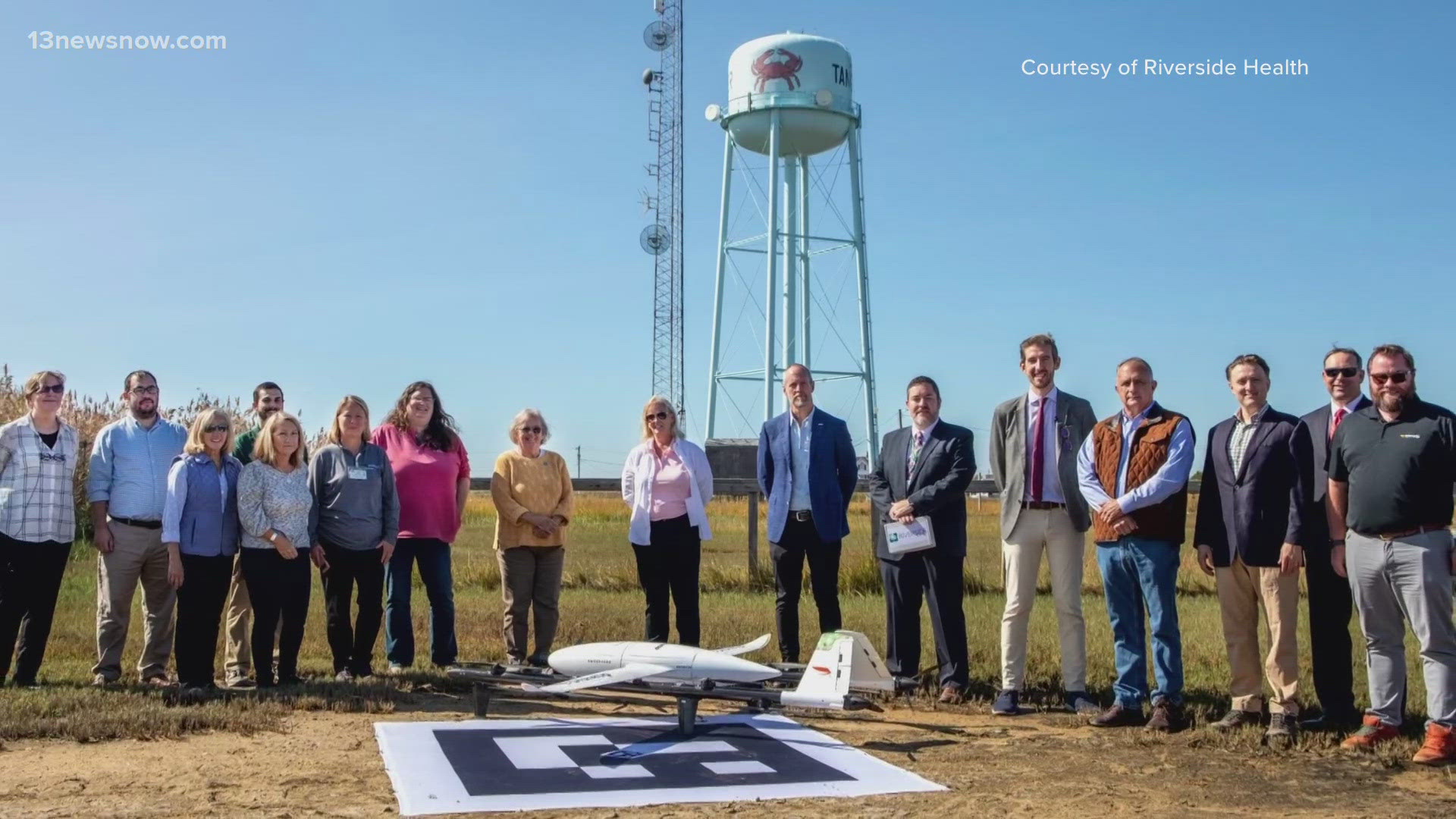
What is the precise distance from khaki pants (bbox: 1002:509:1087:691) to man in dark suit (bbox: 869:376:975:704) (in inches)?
17.1

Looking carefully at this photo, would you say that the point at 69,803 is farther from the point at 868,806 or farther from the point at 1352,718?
the point at 1352,718

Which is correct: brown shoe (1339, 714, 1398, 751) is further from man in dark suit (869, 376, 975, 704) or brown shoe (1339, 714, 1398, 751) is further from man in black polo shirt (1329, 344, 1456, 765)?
man in dark suit (869, 376, 975, 704)

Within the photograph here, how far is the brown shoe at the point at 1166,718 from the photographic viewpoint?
721 cm

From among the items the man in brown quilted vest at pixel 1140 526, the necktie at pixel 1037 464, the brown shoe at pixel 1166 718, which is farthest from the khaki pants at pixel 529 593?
the brown shoe at pixel 1166 718

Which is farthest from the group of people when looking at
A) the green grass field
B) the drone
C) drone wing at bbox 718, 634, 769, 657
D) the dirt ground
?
the drone

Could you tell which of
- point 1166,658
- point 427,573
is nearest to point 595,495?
point 427,573

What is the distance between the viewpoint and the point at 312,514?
8.59 meters

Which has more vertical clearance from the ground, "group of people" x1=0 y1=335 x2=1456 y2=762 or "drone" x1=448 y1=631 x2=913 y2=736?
"group of people" x1=0 y1=335 x2=1456 y2=762

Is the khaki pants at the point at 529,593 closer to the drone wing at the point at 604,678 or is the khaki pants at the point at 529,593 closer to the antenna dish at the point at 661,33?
the drone wing at the point at 604,678

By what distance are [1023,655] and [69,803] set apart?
209 inches

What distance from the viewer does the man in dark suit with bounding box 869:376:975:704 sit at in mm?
8312

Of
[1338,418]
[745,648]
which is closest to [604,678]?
[745,648]

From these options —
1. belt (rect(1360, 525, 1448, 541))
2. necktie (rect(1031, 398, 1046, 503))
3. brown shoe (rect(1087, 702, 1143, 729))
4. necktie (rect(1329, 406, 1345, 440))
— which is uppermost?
necktie (rect(1329, 406, 1345, 440))

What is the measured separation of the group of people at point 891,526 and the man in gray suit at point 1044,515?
0.05 feet
